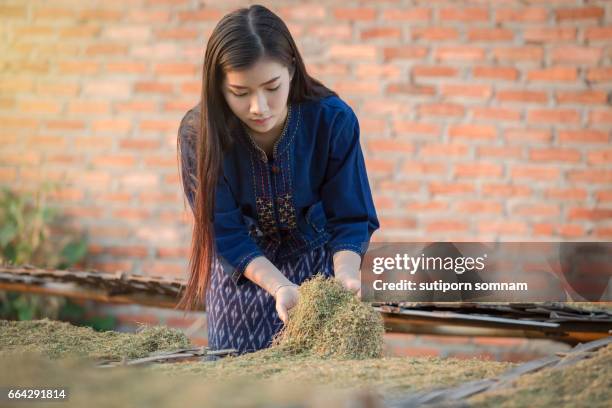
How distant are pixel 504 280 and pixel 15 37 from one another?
3008 mm

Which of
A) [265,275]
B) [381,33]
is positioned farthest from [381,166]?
[265,275]

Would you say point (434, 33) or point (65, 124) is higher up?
point (434, 33)

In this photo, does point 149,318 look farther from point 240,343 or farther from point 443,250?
point 443,250

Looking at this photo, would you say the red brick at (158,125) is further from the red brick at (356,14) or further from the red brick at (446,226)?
the red brick at (446,226)

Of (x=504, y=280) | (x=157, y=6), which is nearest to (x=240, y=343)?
(x=504, y=280)

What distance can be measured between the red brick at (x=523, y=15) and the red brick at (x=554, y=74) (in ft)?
0.72

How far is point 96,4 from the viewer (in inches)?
164

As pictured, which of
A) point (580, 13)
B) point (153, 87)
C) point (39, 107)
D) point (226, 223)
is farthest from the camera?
point (39, 107)

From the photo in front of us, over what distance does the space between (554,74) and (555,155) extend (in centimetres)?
36

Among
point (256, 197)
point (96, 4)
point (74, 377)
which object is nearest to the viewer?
point (74, 377)

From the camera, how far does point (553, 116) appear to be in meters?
3.86

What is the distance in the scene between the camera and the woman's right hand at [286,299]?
182 centimetres

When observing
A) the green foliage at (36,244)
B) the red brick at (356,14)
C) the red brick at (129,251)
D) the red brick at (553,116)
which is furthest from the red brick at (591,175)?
the green foliage at (36,244)

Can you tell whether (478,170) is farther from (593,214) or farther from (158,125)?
(158,125)
